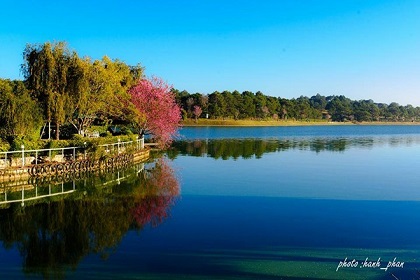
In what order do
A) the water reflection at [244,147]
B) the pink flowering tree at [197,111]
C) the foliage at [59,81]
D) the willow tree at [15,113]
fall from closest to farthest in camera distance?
the willow tree at [15,113] < the foliage at [59,81] < the water reflection at [244,147] < the pink flowering tree at [197,111]

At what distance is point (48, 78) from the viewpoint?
27.8 m

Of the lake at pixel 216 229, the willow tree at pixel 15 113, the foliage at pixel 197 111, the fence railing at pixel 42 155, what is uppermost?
the foliage at pixel 197 111

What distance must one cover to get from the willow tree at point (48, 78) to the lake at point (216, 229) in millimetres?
8153

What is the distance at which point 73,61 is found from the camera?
28.9 metres

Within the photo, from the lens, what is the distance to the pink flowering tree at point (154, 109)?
128ft

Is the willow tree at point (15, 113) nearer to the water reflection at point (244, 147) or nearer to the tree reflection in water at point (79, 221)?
the tree reflection in water at point (79, 221)

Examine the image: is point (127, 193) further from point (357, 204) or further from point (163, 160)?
point (163, 160)

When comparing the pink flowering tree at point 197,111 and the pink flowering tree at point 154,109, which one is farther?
the pink flowering tree at point 197,111

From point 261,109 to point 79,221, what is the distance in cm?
11158

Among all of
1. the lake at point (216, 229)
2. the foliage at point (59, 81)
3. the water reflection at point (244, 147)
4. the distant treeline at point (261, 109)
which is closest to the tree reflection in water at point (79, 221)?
the lake at point (216, 229)

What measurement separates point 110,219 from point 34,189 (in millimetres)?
7050

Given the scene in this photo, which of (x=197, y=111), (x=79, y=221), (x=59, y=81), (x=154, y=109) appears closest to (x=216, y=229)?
(x=79, y=221)

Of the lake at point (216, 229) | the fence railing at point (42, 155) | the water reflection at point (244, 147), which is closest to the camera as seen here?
the lake at point (216, 229)

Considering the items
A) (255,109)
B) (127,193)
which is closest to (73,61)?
(127,193)
